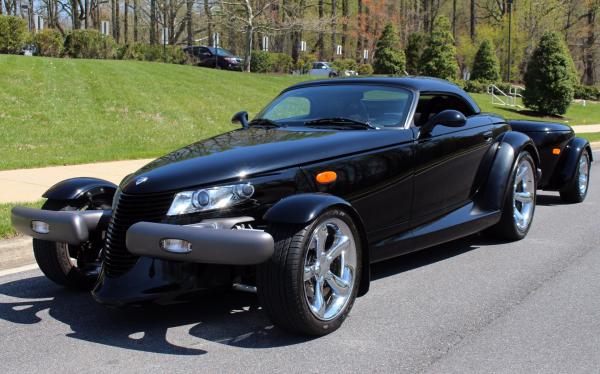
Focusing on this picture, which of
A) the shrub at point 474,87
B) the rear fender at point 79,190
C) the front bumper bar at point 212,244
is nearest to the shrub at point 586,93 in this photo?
the shrub at point 474,87

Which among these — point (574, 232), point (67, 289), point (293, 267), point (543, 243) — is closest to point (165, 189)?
point (293, 267)

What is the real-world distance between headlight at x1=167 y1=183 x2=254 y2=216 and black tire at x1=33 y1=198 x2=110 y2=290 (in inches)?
46.3

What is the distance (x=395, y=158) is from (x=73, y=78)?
16039 mm

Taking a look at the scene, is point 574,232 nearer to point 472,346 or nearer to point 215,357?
point 472,346

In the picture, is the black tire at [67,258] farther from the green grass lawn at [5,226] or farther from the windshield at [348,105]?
the windshield at [348,105]

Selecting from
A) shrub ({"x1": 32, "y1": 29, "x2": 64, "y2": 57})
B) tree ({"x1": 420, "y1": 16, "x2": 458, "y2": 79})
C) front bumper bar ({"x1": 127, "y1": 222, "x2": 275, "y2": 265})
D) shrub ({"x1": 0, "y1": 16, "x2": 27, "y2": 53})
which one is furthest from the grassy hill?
tree ({"x1": 420, "y1": 16, "x2": 458, "y2": 79})

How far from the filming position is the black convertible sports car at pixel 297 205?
155 inches

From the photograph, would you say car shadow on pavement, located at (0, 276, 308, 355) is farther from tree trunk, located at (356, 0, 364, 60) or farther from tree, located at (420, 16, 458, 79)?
tree trunk, located at (356, 0, 364, 60)

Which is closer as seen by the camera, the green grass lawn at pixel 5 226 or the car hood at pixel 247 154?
the car hood at pixel 247 154

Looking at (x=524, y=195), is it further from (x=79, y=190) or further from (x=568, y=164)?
(x=79, y=190)

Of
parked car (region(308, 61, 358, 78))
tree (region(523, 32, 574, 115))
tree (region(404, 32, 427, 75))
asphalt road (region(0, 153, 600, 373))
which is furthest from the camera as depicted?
parked car (region(308, 61, 358, 78))

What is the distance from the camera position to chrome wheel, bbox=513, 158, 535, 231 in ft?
22.8

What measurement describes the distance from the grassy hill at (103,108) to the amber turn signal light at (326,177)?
790cm

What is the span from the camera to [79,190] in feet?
16.8
